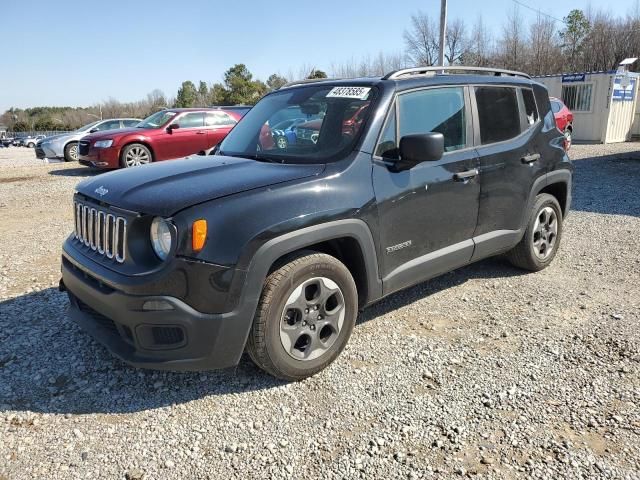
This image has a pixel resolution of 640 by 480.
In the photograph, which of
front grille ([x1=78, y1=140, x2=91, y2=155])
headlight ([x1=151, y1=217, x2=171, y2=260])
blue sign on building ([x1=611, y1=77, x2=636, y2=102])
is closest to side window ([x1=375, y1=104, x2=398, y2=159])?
headlight ([x1=151, y1=217, x2=171, y2=260])

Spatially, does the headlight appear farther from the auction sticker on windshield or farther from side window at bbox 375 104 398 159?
the auction sticker on windshield

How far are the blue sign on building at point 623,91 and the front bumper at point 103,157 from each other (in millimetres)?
17261

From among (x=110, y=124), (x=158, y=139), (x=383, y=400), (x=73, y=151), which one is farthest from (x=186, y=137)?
(x=383, y=400)

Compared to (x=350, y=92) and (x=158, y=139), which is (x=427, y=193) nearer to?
(x=350, y=92)

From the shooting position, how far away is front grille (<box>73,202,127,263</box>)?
9.37ft

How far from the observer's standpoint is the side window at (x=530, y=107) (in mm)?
4664

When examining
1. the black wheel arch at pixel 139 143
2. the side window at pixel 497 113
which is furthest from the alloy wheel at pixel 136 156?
the side window at pixel 497 113

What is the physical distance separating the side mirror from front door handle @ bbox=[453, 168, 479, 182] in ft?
1.80

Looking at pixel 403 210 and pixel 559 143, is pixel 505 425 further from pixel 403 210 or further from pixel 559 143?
pixel 559 143

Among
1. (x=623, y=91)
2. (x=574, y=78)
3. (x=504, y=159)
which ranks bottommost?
(x=504, y=159)

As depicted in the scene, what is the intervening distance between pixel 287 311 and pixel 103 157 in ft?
32.8

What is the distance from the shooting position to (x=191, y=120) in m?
12.3

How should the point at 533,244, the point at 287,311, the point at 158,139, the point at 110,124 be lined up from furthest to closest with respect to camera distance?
the point at 110,124 < the point at 158,139 < the point at 533,244 < the point at 287,311

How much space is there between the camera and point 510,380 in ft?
10.4
